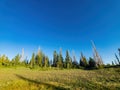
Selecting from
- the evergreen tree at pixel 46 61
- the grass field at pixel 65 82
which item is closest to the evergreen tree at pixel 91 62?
the evergreen tree at pixel 46 61

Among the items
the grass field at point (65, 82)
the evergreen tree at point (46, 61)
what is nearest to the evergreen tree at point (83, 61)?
the evergreen tree at point (46, 61)

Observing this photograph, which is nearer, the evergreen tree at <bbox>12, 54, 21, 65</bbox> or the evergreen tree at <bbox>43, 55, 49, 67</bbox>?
the evergreen tree at <bbox>12, 54, 21, 65</bbox>

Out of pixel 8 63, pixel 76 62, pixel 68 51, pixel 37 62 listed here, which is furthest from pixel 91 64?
pixel 8 63

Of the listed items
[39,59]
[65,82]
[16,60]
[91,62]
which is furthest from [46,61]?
[65,82]

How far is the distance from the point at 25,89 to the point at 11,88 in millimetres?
1533

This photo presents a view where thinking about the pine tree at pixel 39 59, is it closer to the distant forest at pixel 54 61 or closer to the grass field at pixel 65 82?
the distant forest at pixel 54 61

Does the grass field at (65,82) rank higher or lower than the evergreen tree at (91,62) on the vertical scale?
lower

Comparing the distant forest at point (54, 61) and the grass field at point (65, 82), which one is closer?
the grass field at point (65, 82)

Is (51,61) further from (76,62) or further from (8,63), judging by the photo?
(8,63)

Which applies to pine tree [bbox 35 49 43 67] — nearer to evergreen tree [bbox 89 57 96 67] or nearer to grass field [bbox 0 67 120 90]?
evergreen tree [bbox 89 57 96 67]

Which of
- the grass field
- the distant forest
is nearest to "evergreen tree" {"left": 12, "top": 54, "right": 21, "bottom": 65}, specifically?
the distant forest

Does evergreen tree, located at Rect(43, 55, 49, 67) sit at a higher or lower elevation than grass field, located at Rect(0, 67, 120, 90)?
higher

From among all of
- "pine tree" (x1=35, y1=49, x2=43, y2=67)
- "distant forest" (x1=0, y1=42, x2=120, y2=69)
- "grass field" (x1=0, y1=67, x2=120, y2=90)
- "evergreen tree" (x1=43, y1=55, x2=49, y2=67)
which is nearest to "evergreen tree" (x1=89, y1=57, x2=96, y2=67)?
"distant forest" (x1=0, y1=42, x2=120, y2=69)

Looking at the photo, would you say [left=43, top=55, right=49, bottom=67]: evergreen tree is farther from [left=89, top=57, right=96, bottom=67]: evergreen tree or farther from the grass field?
the grass field
